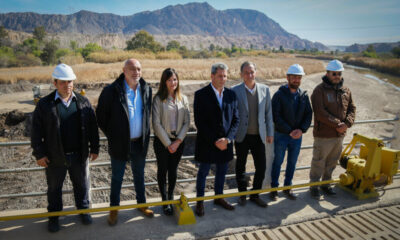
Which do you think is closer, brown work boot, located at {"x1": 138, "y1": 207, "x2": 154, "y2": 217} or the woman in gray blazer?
the woman in gray blazer

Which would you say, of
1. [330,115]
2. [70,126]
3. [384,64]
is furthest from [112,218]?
[384,64]

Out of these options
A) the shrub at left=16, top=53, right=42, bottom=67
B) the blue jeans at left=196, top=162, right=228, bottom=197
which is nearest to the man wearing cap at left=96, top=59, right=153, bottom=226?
the blue jeans at left=196, top=162, right=228, bottom=197

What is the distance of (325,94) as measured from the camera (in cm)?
389

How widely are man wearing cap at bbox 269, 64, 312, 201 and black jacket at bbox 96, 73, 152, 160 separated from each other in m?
1.88

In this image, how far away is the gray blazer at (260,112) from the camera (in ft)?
11.6

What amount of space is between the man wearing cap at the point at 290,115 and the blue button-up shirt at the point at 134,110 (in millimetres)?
1852

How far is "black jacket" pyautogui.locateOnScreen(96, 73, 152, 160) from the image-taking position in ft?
9.94

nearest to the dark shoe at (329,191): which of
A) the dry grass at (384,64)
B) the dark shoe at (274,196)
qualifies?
the dark shoe at (274,196)

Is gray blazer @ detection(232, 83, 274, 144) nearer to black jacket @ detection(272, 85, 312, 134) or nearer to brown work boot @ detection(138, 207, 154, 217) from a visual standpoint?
black jacket @ detection(272, 85, 312, 134)

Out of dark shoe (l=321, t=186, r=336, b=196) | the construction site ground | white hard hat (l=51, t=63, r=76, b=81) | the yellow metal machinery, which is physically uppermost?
white hard hat (l=51, t=63, r=76, b=81)

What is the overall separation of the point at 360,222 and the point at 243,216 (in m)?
1.51

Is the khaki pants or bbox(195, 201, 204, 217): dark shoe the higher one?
the khaki pants

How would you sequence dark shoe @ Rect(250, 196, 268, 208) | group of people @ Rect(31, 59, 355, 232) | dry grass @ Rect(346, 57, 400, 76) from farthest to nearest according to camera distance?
dry grass @ Rect(346, 57, 400, 76) → dark shoe @ Rect(250, 196, 268, 208) → group of people @ Rect(31, 59, 355, 232)

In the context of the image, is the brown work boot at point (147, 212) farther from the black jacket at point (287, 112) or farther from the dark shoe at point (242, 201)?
the black jacket at point (287, 112)
